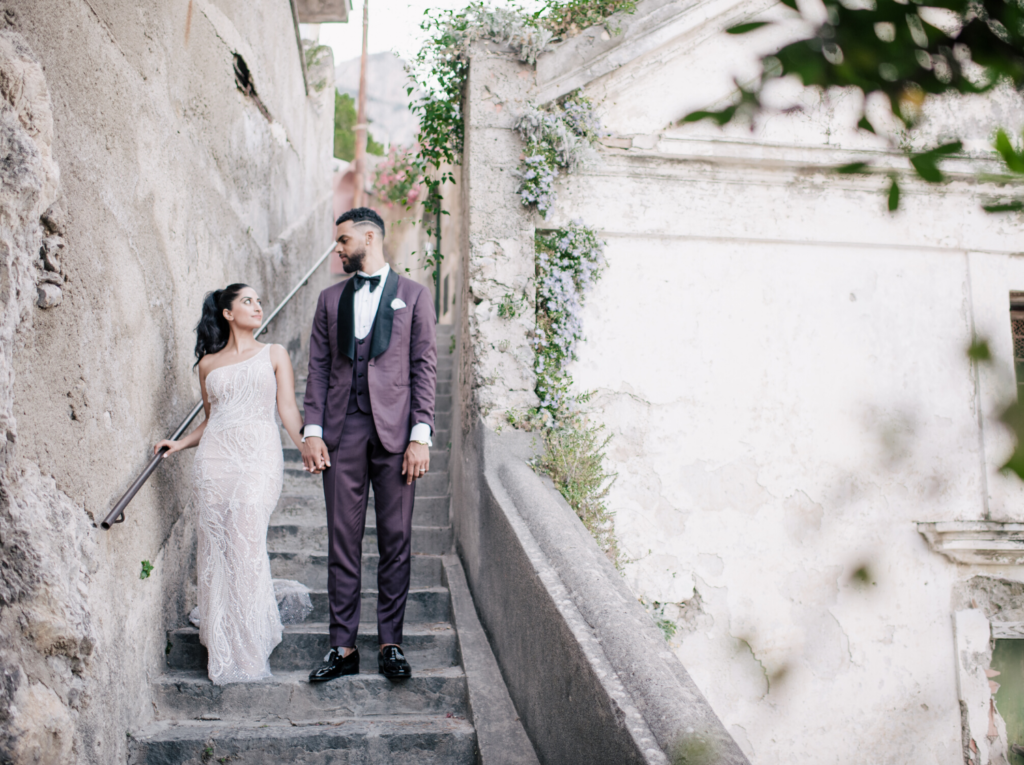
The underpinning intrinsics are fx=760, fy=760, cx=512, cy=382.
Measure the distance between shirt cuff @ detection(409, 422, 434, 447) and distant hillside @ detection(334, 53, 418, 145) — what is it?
152 ft

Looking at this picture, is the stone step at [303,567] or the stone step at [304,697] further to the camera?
the stone step at [303,567]

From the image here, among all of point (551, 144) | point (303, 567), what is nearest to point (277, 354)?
point (303, 567)

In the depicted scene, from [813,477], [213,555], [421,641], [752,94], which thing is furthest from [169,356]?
[813,477]

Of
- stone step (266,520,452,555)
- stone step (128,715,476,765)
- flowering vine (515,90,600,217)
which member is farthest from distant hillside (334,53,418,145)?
stone step (128,715,476,765)

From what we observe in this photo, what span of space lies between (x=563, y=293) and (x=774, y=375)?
4.60 feet

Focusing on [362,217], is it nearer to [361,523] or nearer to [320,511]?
[361,523]

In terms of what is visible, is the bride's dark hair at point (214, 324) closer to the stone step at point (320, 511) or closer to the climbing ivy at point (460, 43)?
the stone step at point (320, 511)

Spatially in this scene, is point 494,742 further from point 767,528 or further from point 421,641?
point 767,528

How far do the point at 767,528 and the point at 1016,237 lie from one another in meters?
2.50

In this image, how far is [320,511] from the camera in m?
4.66

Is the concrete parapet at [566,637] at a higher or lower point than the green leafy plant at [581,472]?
lower

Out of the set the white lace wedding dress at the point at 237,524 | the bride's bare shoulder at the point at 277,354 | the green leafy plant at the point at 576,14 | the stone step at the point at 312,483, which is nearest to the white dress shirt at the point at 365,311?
the white lace wedding dress at the point at 237,524

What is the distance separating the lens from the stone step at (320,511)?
14.9 feet

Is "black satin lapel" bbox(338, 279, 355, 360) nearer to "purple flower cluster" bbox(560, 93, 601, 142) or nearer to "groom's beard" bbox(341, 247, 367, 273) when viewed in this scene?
"groom's beard" bbox(341, 247, 367, 273)
